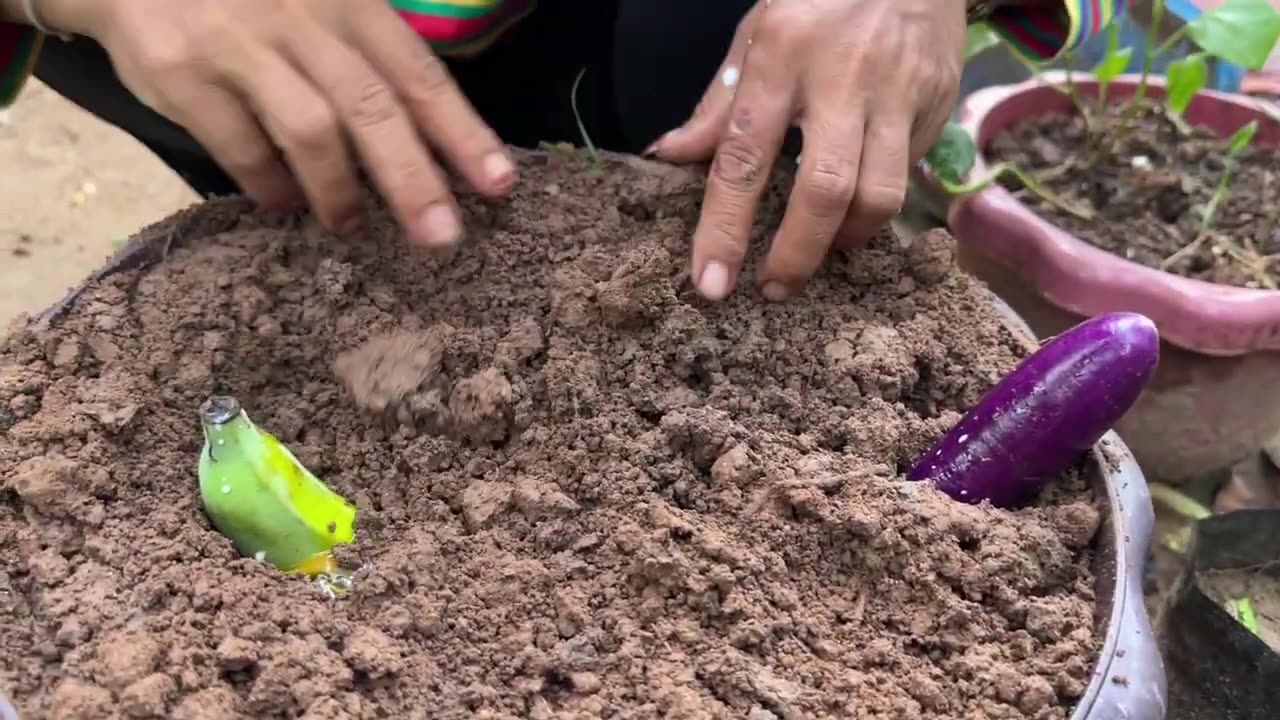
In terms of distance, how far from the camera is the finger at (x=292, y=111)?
32.8 inches

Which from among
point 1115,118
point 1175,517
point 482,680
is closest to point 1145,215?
point 1115,118

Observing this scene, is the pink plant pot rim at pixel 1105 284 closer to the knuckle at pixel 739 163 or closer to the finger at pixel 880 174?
the finger at pixel 880 174

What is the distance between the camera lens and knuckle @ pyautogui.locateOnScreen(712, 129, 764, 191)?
2.91 ft

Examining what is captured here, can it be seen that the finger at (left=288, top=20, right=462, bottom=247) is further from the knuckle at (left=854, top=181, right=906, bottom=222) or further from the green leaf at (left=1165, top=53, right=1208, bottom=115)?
the green leaf at (left=1165, top=53, right=1208, bottom=115)

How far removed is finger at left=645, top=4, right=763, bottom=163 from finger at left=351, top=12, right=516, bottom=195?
0.51 feet

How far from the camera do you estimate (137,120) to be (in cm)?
131

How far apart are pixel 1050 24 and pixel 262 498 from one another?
0.96 m

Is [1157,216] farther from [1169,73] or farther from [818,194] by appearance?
[818,194]

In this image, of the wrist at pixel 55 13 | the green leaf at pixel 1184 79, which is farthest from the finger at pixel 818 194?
the green leaf at pixel 1184 79

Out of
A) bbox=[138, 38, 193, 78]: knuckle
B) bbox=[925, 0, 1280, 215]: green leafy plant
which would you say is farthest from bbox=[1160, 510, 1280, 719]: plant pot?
bbox=[138, 38, 193, 78]: knuckle

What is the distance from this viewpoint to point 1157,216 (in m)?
1.58

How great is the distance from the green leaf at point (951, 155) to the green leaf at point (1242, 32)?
324 millimetres

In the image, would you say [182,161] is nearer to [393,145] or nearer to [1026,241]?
[393,145]

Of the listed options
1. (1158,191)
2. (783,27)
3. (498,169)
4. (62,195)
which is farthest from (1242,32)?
(62,195)
